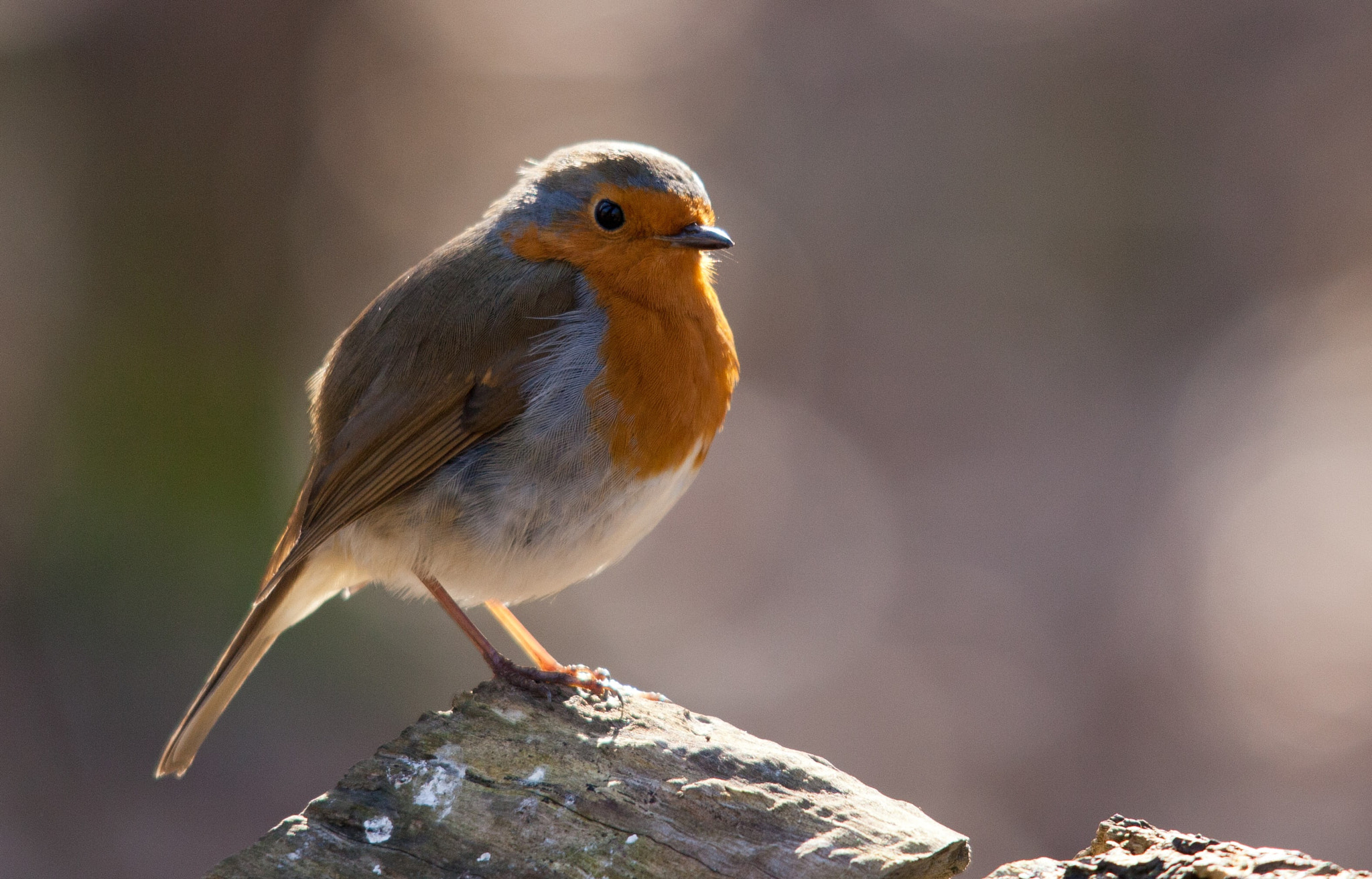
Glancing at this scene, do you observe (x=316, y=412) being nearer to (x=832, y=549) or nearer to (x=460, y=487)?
(x=460, y=487)

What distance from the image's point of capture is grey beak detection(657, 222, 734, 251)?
3357mm

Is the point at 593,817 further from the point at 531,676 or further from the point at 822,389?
the point at 822,389

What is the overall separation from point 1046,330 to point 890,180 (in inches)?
58.2

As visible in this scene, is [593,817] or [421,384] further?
[421,384]

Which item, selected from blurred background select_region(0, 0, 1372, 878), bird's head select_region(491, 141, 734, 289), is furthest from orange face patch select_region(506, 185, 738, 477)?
blurred background select_region(0, 0, 1372, 878)

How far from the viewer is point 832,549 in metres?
7.32

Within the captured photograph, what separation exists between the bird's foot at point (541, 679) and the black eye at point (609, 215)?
3.97 feet

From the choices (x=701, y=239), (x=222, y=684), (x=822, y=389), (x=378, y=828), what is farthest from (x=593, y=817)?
(x=822, y=389)

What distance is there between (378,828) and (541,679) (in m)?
0.72

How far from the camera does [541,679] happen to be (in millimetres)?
3123

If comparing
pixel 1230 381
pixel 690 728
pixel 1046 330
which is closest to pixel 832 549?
pixel 1046 330

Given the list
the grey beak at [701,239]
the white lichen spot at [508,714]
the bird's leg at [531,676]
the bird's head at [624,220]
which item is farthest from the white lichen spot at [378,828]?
the grey beak at [701,239]

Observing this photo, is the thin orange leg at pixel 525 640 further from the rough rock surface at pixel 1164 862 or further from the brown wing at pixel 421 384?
the rough rock surface at pixel 1164 862

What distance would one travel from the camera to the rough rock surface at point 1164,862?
7.42 ft
